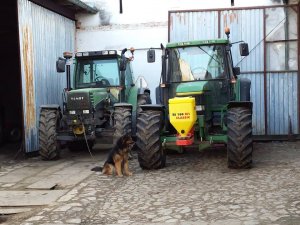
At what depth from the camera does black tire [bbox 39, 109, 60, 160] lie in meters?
10.0

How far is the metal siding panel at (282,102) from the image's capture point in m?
13.2

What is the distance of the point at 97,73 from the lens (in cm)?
1134

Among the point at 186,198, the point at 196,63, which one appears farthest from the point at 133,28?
the point at 186,198

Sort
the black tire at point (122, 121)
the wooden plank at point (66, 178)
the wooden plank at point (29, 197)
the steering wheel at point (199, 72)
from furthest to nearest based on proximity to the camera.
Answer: the black tire at point (122, 121)
the steering wheel at point (199, 72)
the wooden plank at point (66, 178)
the wooden plank at point (29, 197)

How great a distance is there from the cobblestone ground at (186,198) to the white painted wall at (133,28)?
6214mm

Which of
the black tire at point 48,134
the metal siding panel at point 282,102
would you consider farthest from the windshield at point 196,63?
the metal siding panel at point 282,102

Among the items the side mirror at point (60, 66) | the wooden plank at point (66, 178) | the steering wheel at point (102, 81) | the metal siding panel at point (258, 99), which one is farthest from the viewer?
the metal siding panel at point (258, 99)

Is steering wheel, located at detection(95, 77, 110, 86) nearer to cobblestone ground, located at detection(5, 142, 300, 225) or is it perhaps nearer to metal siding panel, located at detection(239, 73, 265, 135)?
cobblestone ground, located at detection(5, 142, 300, 225)

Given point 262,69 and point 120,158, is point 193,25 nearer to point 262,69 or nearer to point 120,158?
point 262,69

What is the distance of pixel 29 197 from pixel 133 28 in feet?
28.8

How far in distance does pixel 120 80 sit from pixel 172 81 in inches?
85.6

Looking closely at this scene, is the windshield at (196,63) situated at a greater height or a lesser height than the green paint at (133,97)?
greater

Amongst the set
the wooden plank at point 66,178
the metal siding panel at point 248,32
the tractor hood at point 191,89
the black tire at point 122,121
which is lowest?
the wooden plank at point 66,178

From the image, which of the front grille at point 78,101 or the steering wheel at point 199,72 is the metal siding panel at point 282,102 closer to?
the steering wheel at point 199,72
